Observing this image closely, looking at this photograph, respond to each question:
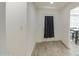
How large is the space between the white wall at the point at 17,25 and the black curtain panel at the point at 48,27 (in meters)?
3.26

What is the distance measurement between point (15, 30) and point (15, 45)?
31 cm

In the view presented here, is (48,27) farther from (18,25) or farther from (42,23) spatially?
(18,25)

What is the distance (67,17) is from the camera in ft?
15.5

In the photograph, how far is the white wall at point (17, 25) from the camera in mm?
2707

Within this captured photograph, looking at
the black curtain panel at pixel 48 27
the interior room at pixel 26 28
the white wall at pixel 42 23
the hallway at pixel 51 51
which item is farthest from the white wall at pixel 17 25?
the black curtain panel at pixel 48 27

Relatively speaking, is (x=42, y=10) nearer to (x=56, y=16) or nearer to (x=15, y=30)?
(x=56, y=16)

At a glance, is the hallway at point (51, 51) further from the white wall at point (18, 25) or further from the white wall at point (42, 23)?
the white wall at point (42, 23)

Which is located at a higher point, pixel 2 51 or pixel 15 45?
pixel 2 51

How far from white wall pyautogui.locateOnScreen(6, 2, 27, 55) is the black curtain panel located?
10.7ft

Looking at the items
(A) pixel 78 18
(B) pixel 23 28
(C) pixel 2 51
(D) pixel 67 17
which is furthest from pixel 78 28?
(C) pixel 2 51

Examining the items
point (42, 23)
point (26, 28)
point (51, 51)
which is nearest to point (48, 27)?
point (42, 23)

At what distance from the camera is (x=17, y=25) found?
2.76 metres

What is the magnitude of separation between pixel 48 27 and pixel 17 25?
3.38 meters

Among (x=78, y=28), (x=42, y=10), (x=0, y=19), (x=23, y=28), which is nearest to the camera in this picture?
(x=0, y=19)
